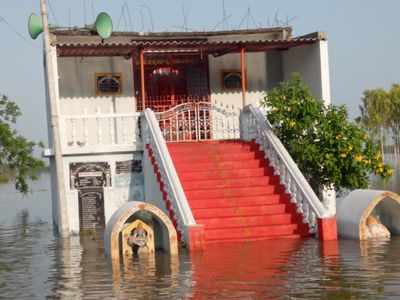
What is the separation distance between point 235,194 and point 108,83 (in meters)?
7.19

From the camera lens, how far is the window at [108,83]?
21.7 metres

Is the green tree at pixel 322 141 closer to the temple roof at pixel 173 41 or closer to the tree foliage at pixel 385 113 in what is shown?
the temple roof at pixel 173 41

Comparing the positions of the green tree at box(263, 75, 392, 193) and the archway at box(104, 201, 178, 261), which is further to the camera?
the green tree at box(263, 75, 392, 193)

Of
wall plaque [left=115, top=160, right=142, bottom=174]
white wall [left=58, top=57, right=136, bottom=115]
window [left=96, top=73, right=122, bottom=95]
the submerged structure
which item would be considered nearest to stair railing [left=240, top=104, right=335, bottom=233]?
the submerged structure

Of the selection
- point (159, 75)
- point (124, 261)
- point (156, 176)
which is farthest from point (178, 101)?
point (124, 261)

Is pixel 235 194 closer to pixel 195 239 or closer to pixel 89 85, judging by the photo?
pixel 195 239

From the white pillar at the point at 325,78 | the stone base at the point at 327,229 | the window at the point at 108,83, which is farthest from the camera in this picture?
the window at the point at 108,83

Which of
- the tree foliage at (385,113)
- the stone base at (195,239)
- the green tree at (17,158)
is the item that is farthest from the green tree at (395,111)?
the stone base at (195,239)

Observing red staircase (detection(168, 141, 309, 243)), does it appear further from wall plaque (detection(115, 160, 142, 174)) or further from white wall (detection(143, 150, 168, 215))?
wall plaque (detection(115, 160, 142, 174))

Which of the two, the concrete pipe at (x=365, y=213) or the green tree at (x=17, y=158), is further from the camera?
the green tree at (x=17, y=158)

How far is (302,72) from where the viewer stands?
69.4 feet

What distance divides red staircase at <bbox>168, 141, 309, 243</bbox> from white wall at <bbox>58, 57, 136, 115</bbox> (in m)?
3.86

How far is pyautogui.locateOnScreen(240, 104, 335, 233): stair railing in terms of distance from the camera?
49.3 feet

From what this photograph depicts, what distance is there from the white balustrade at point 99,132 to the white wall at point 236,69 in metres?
3.13
